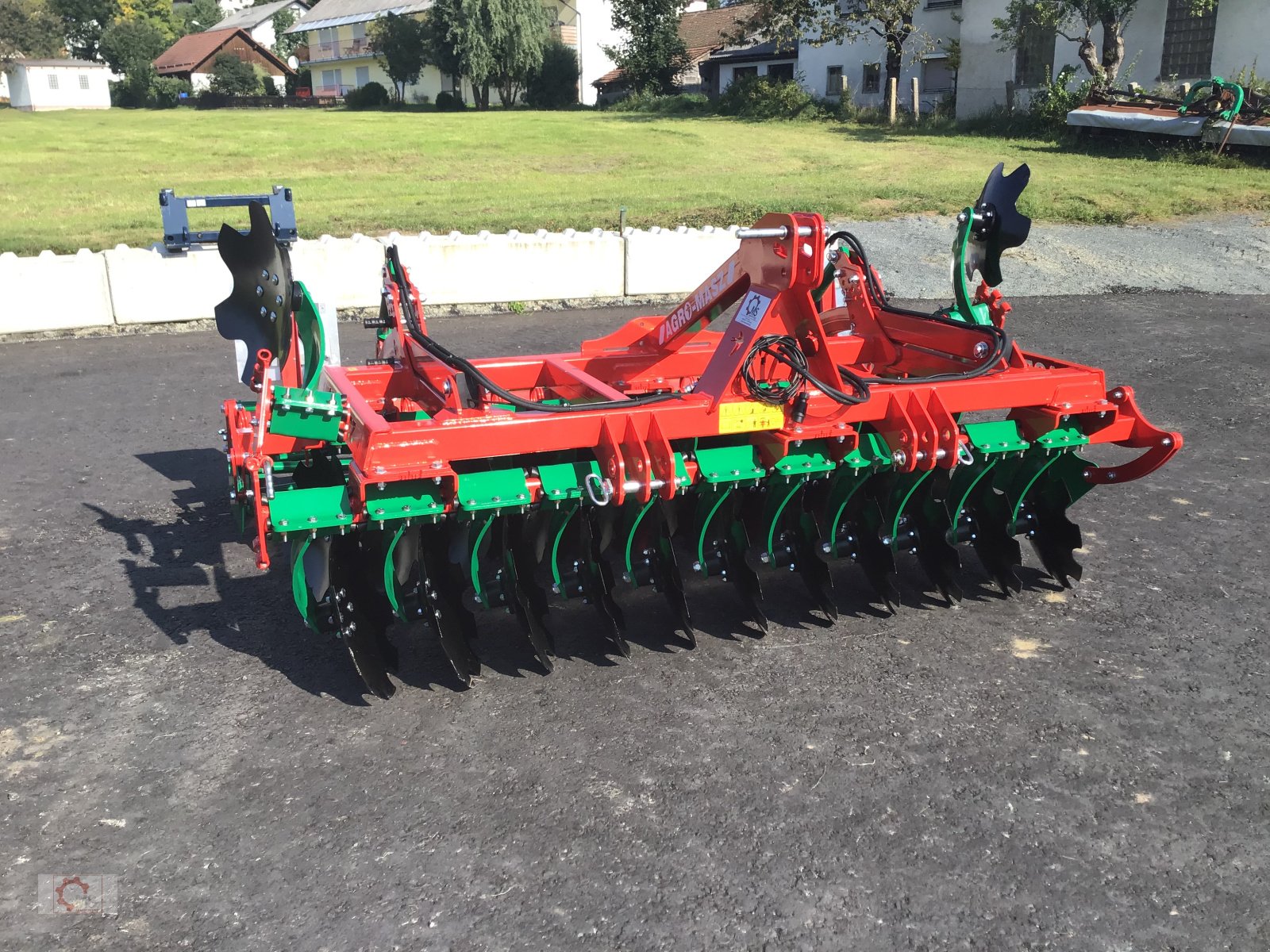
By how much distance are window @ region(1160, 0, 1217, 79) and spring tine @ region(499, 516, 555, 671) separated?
80.8 ft

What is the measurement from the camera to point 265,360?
14.8 feet

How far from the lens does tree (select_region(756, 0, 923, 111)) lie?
30062mm

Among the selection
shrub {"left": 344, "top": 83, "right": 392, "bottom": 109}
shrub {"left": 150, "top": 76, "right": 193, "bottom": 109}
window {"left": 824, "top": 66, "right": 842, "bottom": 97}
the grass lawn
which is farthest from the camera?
shrub {"left": 150, "top": 76, "right": 193, "bottom": 109}

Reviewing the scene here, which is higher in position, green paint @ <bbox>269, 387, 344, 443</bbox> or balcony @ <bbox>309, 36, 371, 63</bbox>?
balcony @ <bbox>309, 36, 371, 63</bbox>

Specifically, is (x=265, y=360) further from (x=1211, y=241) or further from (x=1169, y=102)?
(x=1169, y=102)

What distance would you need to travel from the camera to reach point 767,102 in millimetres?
32781

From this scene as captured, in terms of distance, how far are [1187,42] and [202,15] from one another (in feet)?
299

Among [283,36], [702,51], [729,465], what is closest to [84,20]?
[283,36]

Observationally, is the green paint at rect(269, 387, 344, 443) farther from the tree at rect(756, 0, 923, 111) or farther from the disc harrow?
the tree at rect(756, 0, 923, 111)

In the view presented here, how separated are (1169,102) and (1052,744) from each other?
20.2 metres

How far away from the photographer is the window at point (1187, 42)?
77.2ft

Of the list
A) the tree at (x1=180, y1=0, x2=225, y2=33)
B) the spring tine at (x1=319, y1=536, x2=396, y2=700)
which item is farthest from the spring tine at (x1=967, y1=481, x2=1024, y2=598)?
the tree at (x1=180, y1=0, x2=225, y2=33)

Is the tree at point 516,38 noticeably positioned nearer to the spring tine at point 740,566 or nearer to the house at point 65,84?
the house at point 65,84

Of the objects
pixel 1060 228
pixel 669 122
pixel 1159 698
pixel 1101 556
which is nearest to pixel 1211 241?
pixel 1060 228
